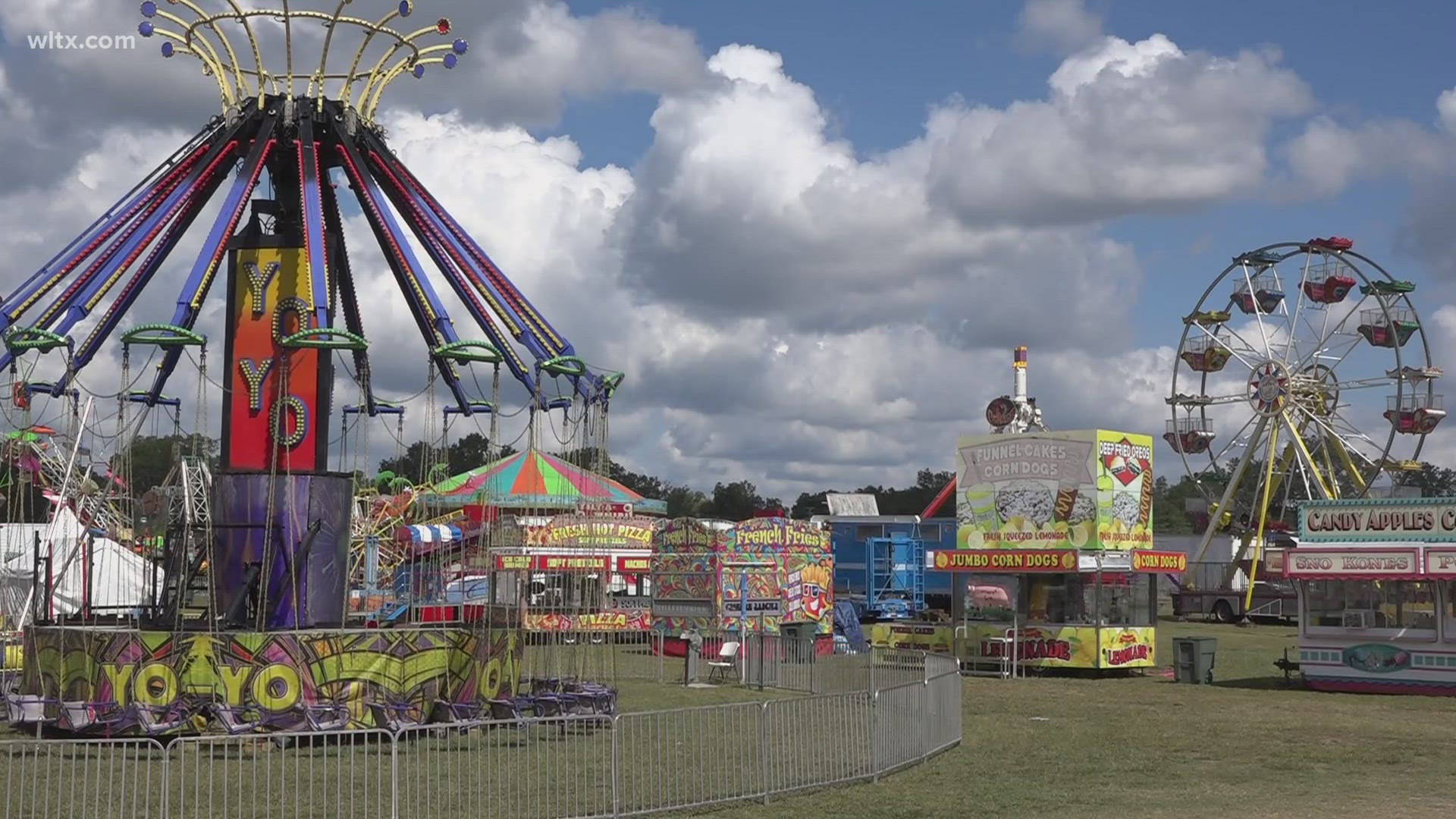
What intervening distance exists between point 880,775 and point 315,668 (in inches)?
291

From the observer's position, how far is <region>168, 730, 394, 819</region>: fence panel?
12.8m

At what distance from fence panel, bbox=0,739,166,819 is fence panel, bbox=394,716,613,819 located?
7.43 ft

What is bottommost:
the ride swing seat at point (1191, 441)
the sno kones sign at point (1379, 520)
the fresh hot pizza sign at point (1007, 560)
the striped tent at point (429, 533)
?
the fresh hot pizza sign at point (1007, 560)

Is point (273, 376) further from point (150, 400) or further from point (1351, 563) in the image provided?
point (1351, 563)

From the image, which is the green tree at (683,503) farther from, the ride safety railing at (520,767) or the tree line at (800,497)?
the ride safety railing at (520,767)

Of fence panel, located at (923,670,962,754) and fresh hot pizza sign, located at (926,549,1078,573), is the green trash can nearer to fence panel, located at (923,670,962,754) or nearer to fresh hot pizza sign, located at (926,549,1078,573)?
fresh hot pizza sign, located at (926,549,1078,573)

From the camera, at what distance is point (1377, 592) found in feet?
90.4

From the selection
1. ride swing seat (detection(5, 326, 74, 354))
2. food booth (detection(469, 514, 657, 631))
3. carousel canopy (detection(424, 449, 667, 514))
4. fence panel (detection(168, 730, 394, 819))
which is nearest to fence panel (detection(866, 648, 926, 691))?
food booth (detection(469, 514, 657, 631))

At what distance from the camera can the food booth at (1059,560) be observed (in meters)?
31.3

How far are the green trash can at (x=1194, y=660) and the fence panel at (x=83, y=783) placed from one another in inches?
771

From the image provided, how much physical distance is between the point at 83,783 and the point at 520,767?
4.89 metres

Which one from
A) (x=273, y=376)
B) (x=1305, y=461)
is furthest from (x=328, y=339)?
(x=1305, y=461)

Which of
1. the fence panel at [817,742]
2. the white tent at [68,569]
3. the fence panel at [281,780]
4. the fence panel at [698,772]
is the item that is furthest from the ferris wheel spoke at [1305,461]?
the fence panel at [281,780]

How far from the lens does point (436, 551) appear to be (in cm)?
4844
